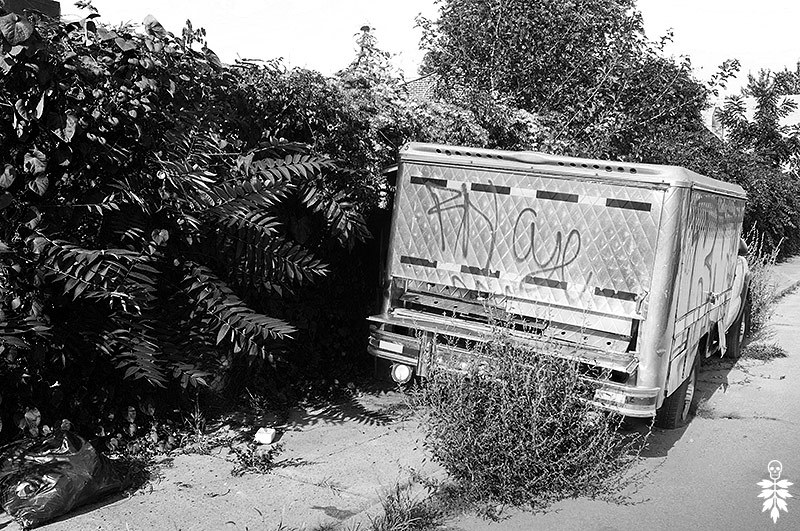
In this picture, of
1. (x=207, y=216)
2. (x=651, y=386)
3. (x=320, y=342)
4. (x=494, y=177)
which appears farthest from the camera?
(x=320, y=342)

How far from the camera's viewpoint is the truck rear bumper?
613 centimetres

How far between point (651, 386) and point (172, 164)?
3894mm

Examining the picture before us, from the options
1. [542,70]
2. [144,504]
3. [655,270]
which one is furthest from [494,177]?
[542,70]

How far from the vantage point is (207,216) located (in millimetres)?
5730

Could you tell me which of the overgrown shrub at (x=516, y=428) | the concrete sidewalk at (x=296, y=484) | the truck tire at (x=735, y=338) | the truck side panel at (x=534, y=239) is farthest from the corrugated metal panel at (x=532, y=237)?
the truck tire at (x=735, y=338)

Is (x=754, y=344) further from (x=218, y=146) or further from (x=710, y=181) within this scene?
(x=218, y=146)

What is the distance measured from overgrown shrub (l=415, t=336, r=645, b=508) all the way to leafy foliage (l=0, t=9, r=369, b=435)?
1246 mm

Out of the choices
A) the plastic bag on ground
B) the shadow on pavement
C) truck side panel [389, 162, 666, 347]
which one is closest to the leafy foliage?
the plastic bag on ground

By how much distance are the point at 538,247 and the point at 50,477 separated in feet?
13.3

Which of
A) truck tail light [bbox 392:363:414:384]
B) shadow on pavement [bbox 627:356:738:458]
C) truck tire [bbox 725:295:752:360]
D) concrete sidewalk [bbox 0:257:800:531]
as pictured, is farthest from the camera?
truck tire [bbox 725:295:752:360]

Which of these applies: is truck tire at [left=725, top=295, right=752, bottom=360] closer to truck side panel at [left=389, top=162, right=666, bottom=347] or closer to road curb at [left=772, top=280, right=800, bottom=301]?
truck side panel at [left=389, top=162, right=666, bottom=347]

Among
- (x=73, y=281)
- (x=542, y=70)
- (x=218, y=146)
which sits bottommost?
(x=73, y=281)

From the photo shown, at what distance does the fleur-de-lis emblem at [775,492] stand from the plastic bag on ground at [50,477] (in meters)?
4.47

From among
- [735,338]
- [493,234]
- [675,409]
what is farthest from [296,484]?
[735,338]
